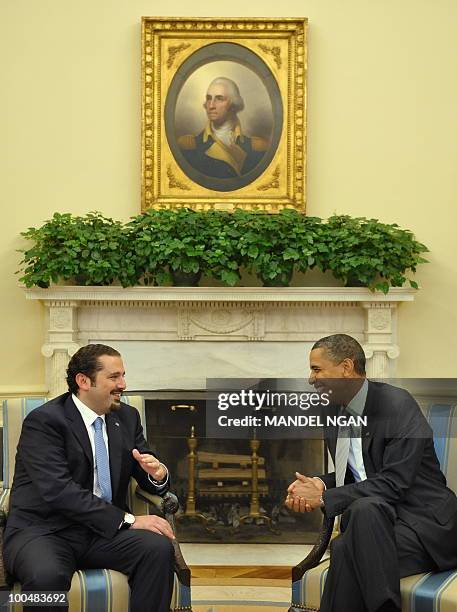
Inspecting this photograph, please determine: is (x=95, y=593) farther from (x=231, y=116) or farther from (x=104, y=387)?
(x=231, y=116)

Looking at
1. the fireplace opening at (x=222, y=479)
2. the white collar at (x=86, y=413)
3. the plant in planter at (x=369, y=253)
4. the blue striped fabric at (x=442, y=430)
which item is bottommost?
the fireplace opening at (x=222, y=479)

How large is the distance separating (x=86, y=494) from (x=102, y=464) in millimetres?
200

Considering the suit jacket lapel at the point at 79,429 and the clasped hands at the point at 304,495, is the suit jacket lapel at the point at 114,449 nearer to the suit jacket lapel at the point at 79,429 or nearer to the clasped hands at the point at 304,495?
the suit jacket lapel at the point at 79,429

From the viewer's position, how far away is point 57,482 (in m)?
3.49

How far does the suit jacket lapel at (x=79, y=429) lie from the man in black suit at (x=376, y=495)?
0.82m

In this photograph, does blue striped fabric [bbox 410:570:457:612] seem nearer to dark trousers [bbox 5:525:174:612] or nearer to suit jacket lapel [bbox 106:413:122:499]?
dark trousers [bbox 5:525:174:612]

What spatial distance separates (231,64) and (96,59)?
3.14ft

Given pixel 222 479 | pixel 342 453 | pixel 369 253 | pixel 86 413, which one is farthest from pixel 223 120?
pixel 342 453

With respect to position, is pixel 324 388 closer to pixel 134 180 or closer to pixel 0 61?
pixel 134 180

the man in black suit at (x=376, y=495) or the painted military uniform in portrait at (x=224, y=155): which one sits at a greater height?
the painted military uniform in portrait at (x=224, y=155)

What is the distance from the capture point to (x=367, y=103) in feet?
21.5

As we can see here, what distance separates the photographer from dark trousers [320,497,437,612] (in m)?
3.16

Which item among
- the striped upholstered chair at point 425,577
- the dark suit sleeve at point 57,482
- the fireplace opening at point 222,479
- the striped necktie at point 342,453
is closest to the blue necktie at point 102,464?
the dark suit sleeve at point 57,482

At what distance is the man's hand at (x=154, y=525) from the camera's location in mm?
3562
